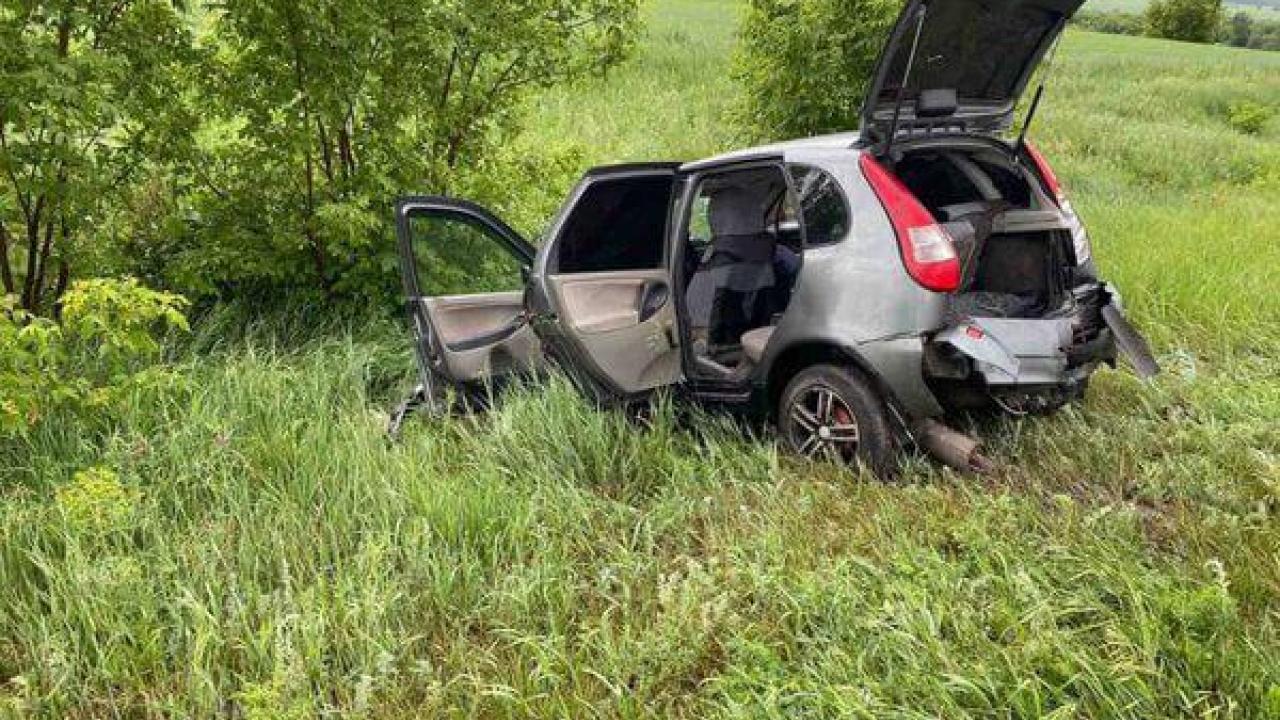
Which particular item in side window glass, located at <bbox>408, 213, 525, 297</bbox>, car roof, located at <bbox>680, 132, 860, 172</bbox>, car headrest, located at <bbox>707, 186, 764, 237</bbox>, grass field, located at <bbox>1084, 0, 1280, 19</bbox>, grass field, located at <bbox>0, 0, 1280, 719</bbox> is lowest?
grass field, located at <bbox>0, 0, 1280, 719</bbox>

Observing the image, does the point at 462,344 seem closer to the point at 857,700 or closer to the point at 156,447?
the point at 156,447

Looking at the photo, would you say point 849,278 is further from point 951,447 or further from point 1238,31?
point 1238,31

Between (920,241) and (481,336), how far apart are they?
262cm

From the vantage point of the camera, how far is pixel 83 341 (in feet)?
14.5

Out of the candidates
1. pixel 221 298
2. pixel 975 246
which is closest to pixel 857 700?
pixel 975 246

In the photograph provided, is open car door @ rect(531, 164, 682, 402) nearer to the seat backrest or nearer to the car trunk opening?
the seat backrest

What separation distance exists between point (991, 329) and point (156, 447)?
3.67 m

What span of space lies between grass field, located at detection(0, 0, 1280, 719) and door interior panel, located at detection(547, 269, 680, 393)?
1.00 ft

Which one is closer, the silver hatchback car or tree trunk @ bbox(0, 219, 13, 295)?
the silver hatchback car

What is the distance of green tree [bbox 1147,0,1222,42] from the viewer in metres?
61.8

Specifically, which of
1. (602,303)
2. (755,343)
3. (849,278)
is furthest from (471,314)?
(849,278)

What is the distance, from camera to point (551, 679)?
2.91 meters

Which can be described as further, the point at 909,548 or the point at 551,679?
the point at 909,548

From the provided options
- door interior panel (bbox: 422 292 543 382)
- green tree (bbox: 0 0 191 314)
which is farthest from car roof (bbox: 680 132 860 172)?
green tree (bbox: 0 0 191 314)
